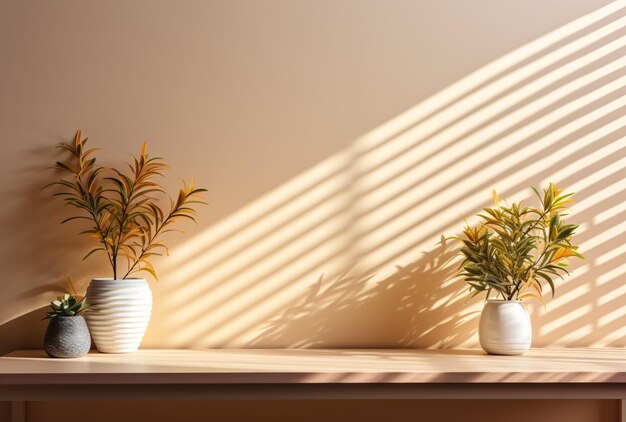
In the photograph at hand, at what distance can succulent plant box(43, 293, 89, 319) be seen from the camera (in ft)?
6.64

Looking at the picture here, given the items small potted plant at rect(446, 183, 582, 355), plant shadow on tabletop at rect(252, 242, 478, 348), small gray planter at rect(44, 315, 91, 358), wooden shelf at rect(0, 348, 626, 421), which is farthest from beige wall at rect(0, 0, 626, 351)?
wooden shelf at rect(0, 348, 626, 421)

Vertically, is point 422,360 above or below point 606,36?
below

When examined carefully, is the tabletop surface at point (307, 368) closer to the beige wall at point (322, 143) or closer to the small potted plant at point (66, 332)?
the small potted plant at point (66, 332)

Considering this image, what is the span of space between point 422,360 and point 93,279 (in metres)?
1.13

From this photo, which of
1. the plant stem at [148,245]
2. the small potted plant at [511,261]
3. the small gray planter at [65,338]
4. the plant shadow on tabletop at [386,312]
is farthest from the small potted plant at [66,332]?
the small potted plant at [511,261]

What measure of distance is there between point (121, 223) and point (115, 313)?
0.31 metres

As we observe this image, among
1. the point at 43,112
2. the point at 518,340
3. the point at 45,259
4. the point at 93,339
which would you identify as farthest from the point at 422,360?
the point at 43,112

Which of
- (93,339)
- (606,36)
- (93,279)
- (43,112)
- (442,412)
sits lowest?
(442,412)

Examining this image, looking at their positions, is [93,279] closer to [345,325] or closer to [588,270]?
[345,325]

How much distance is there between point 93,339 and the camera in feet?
6.96

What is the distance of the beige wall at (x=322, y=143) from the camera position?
7.47 feet

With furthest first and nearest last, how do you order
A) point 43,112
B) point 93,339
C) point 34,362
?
point 43,112 < point 93,339 < point 34,362

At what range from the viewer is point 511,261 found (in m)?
2.16

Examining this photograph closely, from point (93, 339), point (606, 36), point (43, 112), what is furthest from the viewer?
point (606, 36)
